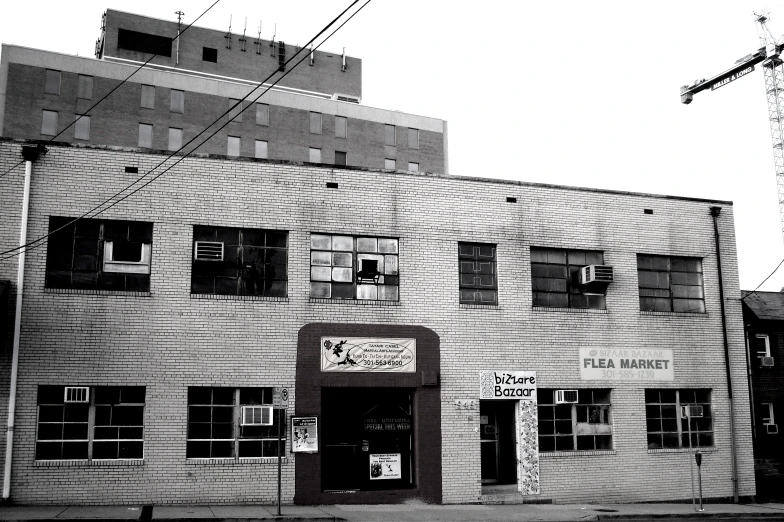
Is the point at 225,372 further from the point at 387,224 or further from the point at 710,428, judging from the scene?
the point at 710,428

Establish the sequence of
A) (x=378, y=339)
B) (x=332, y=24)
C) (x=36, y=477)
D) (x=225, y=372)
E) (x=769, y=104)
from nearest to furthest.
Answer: (x=332, y=24) < (x=36, y=477) < (x=225, y=372) < (x=378, y=339) < (x=769, y=104)

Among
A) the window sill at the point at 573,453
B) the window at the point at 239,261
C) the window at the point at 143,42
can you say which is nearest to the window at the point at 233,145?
the window at the point at 143,42

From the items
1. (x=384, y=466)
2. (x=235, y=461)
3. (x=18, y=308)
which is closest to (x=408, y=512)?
(x=384, y=466)

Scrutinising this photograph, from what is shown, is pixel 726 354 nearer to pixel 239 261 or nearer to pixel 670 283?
pixel 670 283

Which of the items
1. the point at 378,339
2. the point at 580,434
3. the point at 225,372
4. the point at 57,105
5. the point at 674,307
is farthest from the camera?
the point at 57,105

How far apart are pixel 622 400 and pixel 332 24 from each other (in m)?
13.5

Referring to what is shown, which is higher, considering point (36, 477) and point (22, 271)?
point (22, 271)

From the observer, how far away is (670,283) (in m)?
23.4

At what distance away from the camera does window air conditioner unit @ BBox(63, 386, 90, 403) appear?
1759cm

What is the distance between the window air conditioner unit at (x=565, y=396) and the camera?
21438 millimetres

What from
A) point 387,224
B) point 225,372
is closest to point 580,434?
point 387,224

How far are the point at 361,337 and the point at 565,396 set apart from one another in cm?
569

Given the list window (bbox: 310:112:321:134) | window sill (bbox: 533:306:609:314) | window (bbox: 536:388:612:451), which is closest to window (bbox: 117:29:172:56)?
window (bbox: 310:112:321:134)

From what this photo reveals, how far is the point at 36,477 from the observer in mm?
17078
